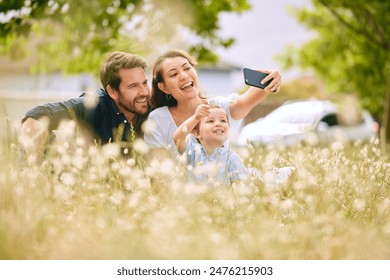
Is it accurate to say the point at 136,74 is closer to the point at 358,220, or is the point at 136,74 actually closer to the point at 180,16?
the point at 358,220

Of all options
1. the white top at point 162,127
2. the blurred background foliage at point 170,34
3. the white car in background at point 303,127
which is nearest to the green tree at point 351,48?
the blurred background foliage at point 170,34

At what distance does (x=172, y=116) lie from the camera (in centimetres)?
516

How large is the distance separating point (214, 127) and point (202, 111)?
21cm

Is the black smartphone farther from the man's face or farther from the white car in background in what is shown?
the man's face

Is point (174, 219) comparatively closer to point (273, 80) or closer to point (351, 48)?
point (273, 80)

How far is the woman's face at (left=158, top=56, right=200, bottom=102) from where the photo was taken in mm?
5125

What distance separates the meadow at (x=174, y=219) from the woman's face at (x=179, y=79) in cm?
91

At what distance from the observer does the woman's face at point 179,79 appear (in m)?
5.12

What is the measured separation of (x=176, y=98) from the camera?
518cm

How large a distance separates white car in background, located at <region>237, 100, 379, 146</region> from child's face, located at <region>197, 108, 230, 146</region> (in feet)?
0.66

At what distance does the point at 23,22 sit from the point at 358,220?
6516 millimetres

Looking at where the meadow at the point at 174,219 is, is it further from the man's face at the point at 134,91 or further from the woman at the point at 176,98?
Answer: the man's face at the point at 134,91

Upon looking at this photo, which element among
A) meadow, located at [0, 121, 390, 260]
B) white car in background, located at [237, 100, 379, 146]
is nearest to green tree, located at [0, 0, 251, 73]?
white car in background, located at [237, 100, 379, 146]
